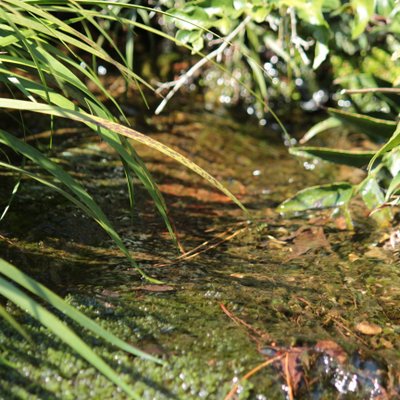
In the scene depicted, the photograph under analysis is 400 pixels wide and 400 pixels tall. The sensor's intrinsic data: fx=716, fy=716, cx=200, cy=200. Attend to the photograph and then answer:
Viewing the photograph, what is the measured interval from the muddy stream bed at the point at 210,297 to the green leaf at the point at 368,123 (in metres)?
0.26

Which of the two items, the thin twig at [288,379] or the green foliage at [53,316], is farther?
the thin twig at [288,379]

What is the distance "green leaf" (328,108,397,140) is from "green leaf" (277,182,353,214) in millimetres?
197

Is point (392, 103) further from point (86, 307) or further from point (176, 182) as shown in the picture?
point (86, 307)

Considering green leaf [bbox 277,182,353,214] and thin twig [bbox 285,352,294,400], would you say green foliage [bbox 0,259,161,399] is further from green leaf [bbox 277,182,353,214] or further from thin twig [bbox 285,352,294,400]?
green leaf [bbox 277,182,353,214]

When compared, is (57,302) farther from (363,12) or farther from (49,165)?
(363,12)

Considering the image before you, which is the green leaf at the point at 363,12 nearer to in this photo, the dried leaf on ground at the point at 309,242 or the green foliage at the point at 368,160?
the green foliage at the point at 368,160

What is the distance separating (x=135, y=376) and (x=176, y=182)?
1282 mm

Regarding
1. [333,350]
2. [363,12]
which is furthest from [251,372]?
[363,12]

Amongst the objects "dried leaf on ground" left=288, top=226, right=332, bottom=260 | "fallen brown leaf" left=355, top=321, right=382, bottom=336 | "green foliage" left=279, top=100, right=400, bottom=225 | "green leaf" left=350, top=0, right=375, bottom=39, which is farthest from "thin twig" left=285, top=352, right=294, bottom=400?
"green leaf" left=350, top=0, right=375, bottom=39

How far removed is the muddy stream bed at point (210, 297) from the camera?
1290mm

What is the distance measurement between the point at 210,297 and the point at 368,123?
92cm

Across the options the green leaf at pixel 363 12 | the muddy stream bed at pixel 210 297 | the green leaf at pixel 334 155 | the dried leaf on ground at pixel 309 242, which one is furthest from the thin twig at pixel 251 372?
the green leaf at pixel 363 12

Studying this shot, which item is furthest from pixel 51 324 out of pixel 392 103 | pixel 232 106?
pixel 232 106

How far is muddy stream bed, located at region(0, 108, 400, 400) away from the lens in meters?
1.29
